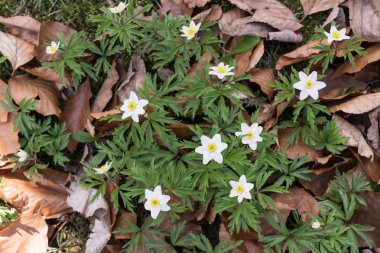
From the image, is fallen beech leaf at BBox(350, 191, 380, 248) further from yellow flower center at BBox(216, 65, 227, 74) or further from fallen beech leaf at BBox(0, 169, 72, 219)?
fallen beech leaf at BBox(0, 169, 72, 219)

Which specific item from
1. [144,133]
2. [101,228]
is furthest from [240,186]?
[101,228]

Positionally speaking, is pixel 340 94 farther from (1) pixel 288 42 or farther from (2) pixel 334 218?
(2) pixel 334 218

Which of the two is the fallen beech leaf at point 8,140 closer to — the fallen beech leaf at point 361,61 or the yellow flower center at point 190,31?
the yellow flower center at point 190,31

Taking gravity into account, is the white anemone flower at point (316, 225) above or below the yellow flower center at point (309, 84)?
below

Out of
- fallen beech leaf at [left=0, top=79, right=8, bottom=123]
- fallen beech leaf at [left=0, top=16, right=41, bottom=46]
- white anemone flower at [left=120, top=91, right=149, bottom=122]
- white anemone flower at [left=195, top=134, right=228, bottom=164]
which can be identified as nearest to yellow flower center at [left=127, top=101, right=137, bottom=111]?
white anemone flower at [left=120, top=91, right=149, bottom=122]

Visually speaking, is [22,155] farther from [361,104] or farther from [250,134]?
[361,104]

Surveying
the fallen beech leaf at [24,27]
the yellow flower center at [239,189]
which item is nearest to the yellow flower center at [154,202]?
the yellow flower center at [239,189]
